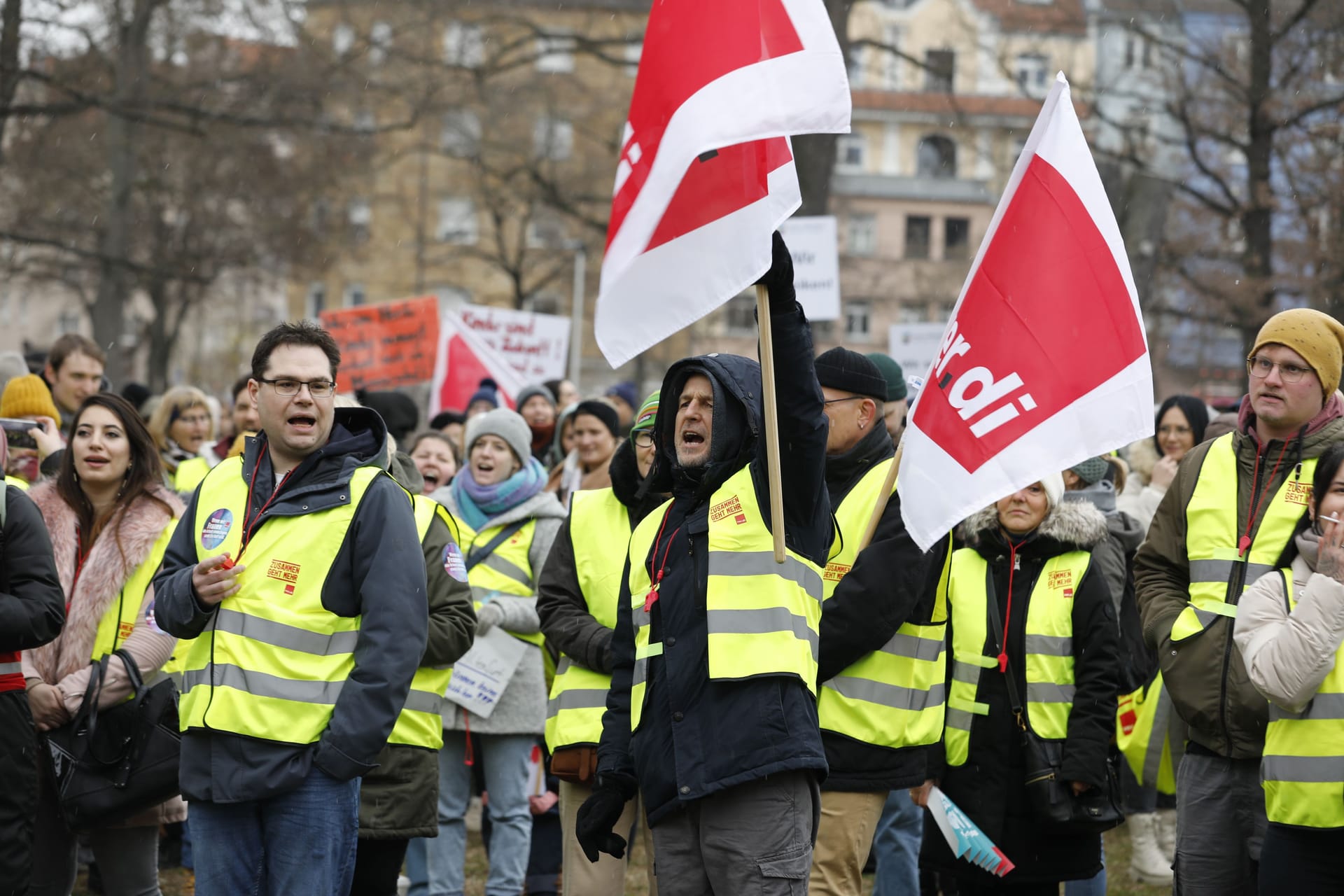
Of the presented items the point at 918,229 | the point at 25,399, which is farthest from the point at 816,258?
the point at 918,229

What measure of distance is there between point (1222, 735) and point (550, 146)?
32.7 m

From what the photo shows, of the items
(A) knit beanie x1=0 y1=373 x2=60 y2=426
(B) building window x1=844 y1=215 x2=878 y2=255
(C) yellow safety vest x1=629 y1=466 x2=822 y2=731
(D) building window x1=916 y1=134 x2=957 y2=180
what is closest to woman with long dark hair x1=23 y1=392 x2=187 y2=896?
(A) knit beanie x1=0 y1=373 x2=60 y2=426

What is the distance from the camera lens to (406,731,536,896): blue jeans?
6.84 meters

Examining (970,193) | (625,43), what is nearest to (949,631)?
(625,43)

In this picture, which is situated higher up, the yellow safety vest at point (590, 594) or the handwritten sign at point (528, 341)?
the handwritten sign at point (528, 341)

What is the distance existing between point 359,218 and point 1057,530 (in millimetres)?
51435

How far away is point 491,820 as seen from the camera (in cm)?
705

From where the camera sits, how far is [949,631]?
5.94 m

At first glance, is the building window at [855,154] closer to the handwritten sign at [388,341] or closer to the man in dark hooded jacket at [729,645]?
the handwritten sign at [388,341]

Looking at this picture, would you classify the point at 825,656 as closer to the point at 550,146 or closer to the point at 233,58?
the point at 233,58

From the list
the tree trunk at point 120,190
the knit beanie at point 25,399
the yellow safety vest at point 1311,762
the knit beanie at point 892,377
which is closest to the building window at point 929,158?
the tree trunk at point 120,190

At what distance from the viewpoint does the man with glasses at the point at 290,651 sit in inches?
178

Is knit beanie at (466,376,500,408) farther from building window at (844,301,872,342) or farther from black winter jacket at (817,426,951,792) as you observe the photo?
building window at (844,301,872,342)

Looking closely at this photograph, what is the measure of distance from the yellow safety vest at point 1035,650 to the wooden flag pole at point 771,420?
6.16 ft
